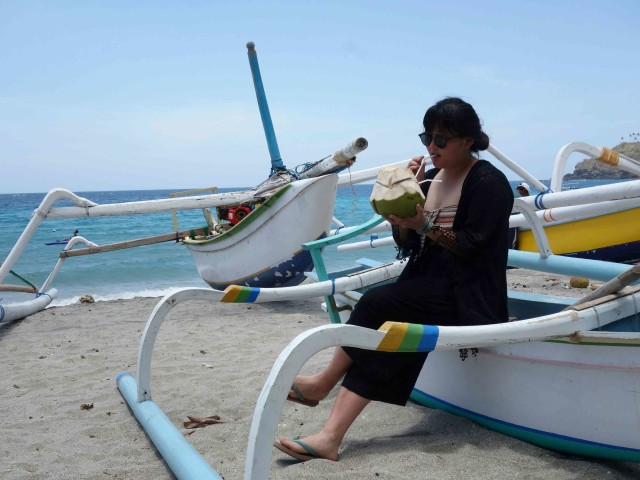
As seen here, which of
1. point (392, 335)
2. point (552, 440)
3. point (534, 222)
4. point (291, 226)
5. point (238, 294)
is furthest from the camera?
point (291, 226)

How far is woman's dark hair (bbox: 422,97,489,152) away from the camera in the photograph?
2533 millimetres

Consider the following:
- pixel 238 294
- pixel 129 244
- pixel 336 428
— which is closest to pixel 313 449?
pixel 336 428

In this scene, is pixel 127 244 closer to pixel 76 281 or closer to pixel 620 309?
pixel 76 281

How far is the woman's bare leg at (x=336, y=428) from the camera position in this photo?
2.54 m

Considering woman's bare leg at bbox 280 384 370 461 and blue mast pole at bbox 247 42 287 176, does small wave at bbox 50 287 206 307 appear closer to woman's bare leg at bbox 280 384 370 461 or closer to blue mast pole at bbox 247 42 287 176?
blue mast pole at bbox 247 42 287 176

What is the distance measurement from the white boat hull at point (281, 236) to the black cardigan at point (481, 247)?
16.5 feet

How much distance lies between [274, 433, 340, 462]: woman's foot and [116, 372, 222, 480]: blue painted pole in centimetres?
30

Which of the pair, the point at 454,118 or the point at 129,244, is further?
the point at 129,244

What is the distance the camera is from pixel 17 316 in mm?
7246

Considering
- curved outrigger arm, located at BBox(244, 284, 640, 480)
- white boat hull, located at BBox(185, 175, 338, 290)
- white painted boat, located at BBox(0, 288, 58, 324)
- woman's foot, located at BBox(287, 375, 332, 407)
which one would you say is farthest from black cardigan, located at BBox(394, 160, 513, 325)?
white painted boat, located at BBox(0, 288, 58, 324)

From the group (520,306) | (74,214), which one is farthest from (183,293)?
(74,214)

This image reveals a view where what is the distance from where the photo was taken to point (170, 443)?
2.73 metres

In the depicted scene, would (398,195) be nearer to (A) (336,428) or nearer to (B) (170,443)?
(A) (336,428)

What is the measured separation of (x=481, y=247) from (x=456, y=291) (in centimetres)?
20
